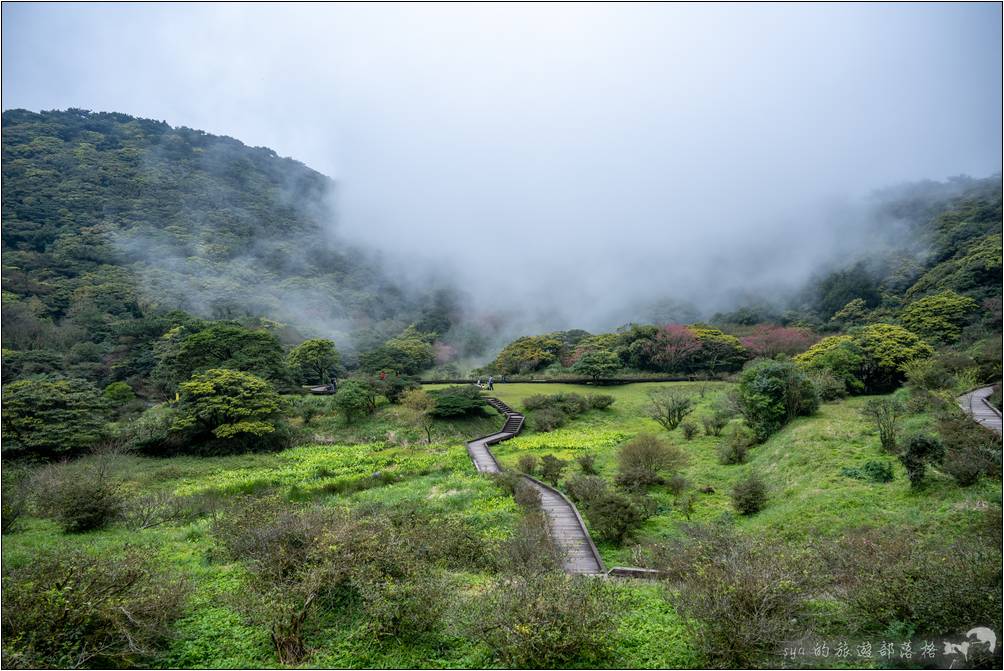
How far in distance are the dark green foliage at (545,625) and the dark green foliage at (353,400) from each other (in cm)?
2579

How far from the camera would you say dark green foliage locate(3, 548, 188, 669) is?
17.7ft

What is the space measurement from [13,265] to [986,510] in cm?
8159

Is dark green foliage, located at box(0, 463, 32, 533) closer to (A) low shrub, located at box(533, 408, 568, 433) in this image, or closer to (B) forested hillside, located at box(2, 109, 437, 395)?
(A) low shrub, located at box(533, 408, 568, 433)

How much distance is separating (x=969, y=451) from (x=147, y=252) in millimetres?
87824

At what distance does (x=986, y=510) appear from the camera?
30.3 feet

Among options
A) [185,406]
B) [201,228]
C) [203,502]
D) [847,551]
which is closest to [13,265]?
[201,228]

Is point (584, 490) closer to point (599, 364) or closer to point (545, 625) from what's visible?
point (545, 625)

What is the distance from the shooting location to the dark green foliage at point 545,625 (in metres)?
5.35

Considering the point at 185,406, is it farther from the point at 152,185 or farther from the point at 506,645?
the point at 152,185

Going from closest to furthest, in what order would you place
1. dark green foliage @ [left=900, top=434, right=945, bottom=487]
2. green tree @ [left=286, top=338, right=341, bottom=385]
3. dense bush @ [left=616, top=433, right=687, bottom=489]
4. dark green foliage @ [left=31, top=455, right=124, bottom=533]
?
dark green foliage @ [left=900, top=434, right=945, bottom=487], dark green foliage @ [left=31, top=455, right=124, bottom=533], dense bush @ [left=616, top=433, right=687, bottom=489], green tree @ [left=286, top=338, right=341, bottom=385]

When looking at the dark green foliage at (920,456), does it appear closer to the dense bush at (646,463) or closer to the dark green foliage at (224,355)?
the dense bush at (646,463)

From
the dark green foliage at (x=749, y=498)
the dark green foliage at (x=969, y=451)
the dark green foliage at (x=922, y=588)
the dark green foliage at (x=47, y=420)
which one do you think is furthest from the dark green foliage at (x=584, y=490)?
the dark green foliage at (x=47, y=420)

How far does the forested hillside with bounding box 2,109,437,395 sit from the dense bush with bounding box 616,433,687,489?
40.7 m

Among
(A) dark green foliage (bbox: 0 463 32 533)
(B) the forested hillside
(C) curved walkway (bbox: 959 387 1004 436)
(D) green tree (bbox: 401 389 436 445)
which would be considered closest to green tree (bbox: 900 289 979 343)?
(C) curved walkway (bbox: 959 387 1004 436)
